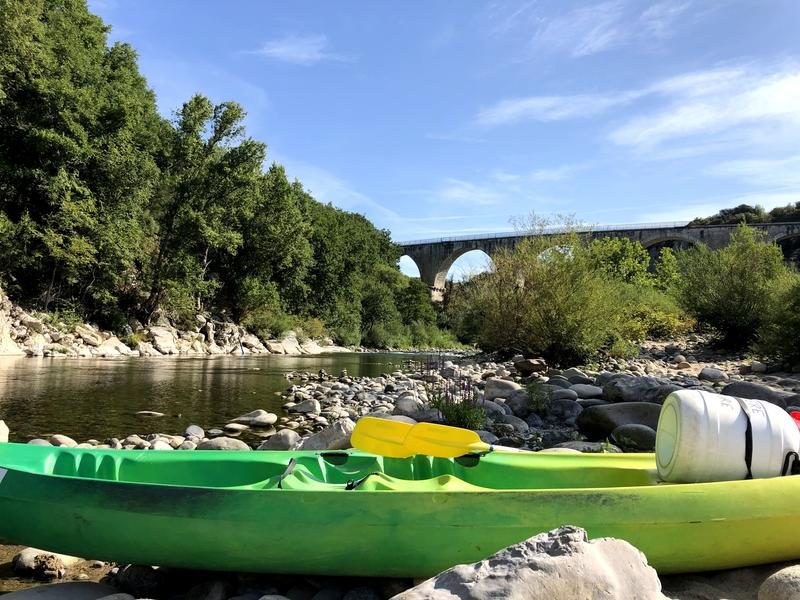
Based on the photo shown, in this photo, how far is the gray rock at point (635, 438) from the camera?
15.6 feet

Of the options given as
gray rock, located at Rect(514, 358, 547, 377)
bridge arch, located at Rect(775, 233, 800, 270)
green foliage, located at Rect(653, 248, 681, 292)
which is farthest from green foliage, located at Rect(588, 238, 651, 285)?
bridge arch, located at Rect(775, 233, 800, 270)

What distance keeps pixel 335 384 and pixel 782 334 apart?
30.1 ft

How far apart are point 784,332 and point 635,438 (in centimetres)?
888

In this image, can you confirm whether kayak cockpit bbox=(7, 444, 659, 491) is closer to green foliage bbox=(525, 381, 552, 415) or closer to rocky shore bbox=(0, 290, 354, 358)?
green foliage bbox=(525, 381, 552, 415)

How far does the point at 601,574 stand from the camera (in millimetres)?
1583

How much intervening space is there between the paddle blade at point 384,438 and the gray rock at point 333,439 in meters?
0.94

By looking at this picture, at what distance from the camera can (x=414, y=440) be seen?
9.64ft

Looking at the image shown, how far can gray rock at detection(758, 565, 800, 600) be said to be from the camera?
2025mm

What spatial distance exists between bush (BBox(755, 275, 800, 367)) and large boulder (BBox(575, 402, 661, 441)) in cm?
783

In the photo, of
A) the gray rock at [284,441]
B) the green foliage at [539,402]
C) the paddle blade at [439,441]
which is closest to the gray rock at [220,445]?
the gray rock at [284,441]

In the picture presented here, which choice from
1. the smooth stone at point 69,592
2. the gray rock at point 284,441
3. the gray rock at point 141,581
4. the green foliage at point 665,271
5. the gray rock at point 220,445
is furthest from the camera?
the green foliage at point 665,271

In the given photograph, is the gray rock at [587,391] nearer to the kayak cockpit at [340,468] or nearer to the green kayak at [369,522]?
the kayak cockpit at [340,468]

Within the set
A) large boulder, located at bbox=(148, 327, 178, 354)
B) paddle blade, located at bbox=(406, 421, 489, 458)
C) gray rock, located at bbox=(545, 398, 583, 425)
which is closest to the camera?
paddle blade, located at bbox=(406, 421, 489, 458)

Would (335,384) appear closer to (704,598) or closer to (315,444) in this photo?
(315,444)
